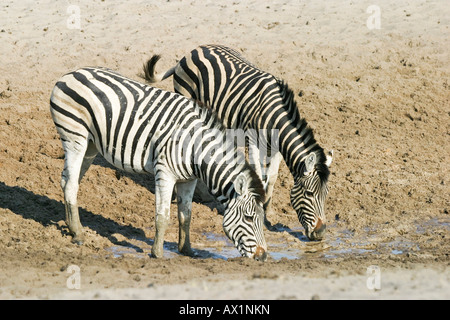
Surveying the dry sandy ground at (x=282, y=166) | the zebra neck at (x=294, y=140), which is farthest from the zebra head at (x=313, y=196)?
the dry sandy ground at (x=282, y=166)

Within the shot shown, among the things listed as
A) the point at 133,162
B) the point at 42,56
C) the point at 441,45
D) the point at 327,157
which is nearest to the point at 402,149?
the point at 327,157

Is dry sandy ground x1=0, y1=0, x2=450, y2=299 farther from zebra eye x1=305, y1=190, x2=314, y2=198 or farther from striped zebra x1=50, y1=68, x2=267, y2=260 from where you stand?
zebra eye x1=305, y1=190, x2=314, y2=198

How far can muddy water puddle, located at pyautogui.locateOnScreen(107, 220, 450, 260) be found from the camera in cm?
863

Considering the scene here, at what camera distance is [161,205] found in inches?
323

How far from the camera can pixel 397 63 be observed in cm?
1431

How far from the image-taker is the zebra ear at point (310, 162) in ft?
29.0

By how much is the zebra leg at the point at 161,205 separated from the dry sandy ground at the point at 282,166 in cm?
26

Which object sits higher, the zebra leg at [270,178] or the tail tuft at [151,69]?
the tail tuft at [151,69]

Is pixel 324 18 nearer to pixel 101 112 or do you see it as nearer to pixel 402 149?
pixel 402 149

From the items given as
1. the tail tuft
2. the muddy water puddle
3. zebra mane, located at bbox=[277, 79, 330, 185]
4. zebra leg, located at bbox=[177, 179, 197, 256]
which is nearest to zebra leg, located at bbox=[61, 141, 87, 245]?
the muddy water puddle

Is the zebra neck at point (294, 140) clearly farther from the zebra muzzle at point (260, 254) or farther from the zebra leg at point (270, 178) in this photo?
the zebra muzzle at point (260, 254)

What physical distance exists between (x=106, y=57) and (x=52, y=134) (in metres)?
3.37

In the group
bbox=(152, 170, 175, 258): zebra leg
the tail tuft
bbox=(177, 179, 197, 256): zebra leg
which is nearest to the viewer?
bbox=(152, 170, 175, 258): zebra leg

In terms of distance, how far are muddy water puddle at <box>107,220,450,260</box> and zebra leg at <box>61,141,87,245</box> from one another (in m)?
0.50
